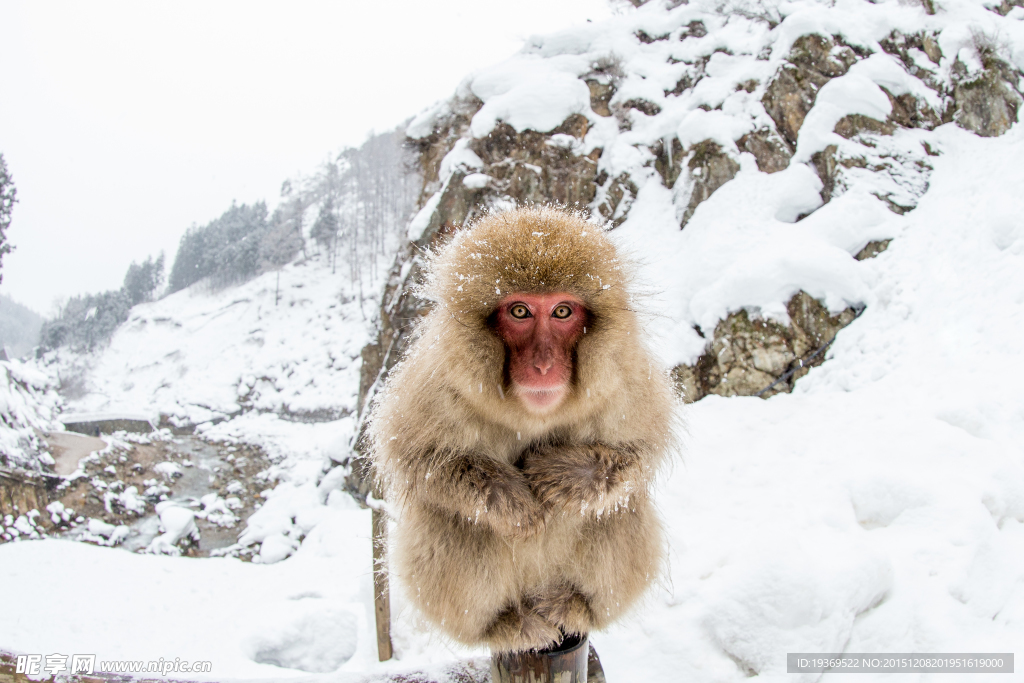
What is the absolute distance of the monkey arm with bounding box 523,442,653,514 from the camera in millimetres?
1175

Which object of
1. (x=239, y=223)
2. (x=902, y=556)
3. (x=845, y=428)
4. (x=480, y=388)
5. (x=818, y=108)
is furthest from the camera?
(x=239, y=223)

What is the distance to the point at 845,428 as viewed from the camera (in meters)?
3.68

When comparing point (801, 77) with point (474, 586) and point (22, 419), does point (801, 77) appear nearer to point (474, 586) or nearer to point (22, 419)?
point (474, 586)

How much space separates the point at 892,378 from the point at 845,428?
2.29 ft

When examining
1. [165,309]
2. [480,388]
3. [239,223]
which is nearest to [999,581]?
[480,388]

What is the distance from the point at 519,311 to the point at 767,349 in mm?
4671

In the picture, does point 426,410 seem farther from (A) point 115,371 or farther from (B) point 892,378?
(A) point 115,371

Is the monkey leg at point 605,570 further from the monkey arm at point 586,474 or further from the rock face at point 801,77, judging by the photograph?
the rock face at point 801,77

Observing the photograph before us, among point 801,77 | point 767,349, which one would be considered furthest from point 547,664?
point 801,77

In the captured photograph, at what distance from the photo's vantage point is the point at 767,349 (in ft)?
16.7

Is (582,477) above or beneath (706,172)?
above

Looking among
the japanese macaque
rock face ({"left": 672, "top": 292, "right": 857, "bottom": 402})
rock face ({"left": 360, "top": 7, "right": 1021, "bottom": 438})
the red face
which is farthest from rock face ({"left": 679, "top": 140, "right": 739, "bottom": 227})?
the red face

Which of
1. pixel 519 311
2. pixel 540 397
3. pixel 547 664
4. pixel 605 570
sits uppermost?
pixel 519 311

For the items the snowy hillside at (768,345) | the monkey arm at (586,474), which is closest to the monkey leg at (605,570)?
the monkey arm at (586,474)
